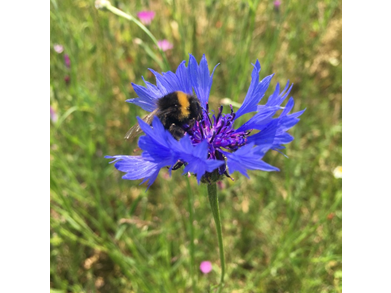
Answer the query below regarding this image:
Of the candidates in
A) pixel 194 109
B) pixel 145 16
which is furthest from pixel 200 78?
pixel 145 16

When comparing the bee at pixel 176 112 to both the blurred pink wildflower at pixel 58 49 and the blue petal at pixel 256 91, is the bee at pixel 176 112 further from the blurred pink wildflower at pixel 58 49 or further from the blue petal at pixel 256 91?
the blurred pink wildflower at pixel 58 49

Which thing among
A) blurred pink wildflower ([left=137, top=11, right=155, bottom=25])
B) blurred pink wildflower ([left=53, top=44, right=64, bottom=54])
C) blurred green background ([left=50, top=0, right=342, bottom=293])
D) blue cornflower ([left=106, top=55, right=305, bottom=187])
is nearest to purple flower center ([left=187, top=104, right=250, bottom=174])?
blue cornflower ([left=106, top=55, right=305, bottom=187])

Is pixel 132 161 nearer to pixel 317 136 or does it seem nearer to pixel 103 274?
pixel 103 274

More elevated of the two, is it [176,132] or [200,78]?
[200,78]

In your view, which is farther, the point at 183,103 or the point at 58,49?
the point at 58,49

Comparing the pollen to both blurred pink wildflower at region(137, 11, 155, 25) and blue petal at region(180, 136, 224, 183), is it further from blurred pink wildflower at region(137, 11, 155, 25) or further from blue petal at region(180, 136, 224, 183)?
blurred pink wildflower at region(137, 11, 155, 25)

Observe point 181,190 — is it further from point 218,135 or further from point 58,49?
point 218,135

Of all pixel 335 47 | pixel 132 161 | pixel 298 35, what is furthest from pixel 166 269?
pixel 335 47
